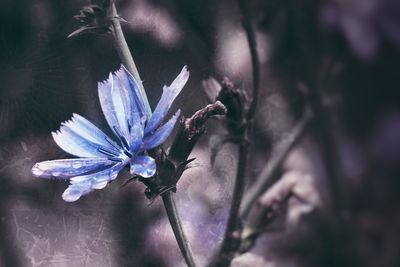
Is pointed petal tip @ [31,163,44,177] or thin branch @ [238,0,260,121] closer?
pointed petal tip @ [31,163,44,177]

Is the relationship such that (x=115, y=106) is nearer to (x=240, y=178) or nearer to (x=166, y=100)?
(x=166, y=100)

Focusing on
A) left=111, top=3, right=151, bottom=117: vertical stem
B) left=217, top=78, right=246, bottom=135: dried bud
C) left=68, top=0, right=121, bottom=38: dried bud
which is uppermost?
left=68, top=0, right=121, bottom=38: dried bud

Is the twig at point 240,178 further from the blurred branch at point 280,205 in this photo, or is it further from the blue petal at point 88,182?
the blue petal at point 88,182

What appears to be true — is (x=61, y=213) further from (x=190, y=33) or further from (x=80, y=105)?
(x=190, y=33)

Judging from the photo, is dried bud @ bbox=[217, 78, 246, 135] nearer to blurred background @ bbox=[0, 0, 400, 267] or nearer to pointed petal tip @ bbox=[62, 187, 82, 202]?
blurred background @ bbox=[0, 0, 400, 267]

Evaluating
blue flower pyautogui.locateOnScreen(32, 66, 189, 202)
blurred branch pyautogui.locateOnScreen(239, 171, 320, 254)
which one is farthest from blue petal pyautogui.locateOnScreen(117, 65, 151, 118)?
blurred branch pyautogui.locateOnScreen(239, 171, 320, 254)

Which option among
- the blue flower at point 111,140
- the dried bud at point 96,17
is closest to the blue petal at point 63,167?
the blue flower at point 111,140

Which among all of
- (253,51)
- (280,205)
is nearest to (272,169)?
(280,205)
